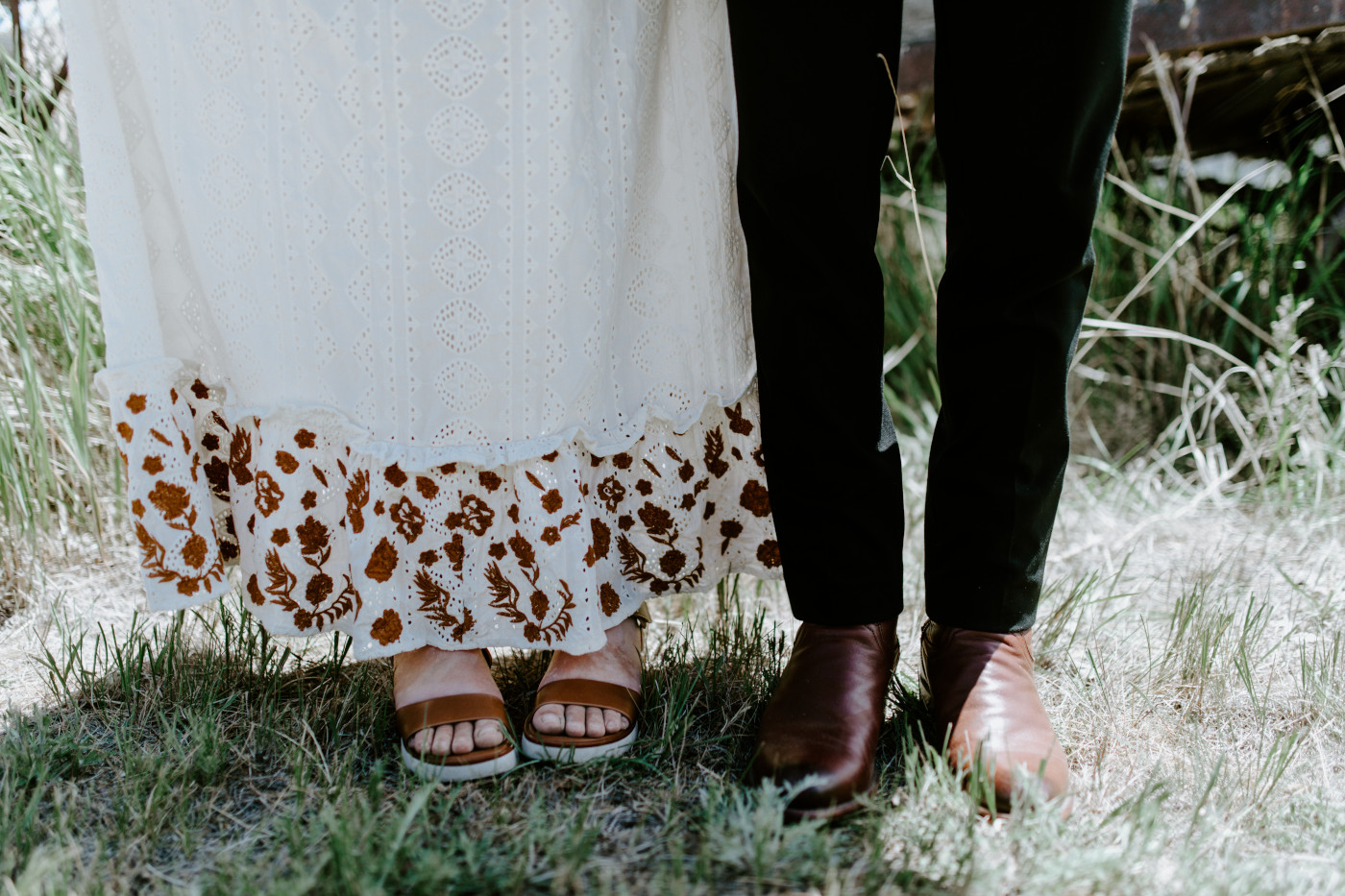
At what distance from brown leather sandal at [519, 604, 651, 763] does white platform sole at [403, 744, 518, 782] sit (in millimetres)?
42

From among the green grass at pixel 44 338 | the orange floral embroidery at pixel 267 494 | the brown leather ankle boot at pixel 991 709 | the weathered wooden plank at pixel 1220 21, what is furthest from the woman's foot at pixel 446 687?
the weathered wooden plank at pixel 1220 21

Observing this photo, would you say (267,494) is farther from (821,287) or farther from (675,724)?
(821,287)

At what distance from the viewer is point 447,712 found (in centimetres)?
100

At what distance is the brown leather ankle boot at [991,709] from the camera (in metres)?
0.89

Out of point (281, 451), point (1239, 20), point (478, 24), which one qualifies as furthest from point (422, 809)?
point (1239, 20)

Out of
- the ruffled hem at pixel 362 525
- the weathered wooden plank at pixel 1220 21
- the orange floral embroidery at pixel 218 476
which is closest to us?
the ruffled hem at pixel 362 525

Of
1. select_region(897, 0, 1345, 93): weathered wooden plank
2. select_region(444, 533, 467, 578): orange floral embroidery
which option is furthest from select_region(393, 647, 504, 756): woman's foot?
select_region(897, 0, 1345, 93): weathered wooden plank

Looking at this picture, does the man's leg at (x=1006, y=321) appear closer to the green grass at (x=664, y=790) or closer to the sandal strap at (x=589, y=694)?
the green grass at (x=664, y=790)

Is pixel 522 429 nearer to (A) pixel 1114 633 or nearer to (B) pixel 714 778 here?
(B) pixel 714 778

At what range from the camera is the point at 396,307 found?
0.96 meters

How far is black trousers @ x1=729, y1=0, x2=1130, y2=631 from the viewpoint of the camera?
0.87m

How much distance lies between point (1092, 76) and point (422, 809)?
95cm

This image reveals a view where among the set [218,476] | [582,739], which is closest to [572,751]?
[582,739]

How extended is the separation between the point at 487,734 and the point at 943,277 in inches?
27.4
